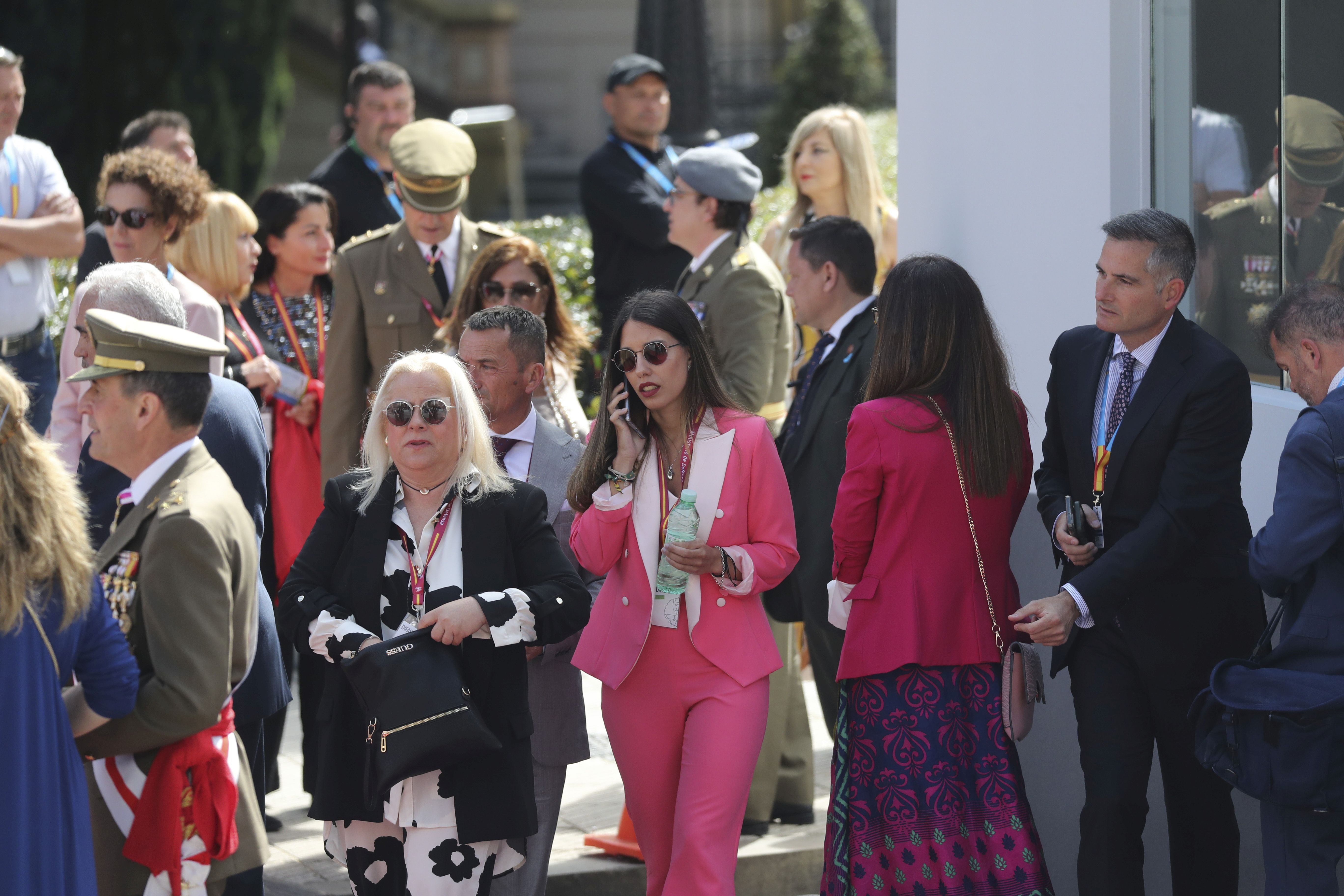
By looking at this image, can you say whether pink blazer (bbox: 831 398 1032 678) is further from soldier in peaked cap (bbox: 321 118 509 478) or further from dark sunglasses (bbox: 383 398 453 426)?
soldier in peaked cap (bbox: 321 118 509 478)

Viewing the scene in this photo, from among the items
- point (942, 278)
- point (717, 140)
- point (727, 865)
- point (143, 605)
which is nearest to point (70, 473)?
point (143, 605)

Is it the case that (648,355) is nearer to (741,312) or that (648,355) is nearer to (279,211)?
(741,312)

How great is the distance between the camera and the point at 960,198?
5.67 metres

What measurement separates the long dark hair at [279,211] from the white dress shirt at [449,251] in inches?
26.7

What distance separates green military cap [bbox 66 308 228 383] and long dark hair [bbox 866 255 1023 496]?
6.24 feet

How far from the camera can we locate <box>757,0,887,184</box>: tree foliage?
22188 millimetres

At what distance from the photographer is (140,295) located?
379cm

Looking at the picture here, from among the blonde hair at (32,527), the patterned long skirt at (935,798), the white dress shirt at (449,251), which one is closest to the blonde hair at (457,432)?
the blonde hair at (32,527)

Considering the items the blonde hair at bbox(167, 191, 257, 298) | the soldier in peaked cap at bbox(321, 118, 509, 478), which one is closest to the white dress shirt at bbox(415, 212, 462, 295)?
the soldier in peaked cap at bbox(321, 118, 509, 478)

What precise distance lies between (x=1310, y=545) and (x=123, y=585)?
2.82 m

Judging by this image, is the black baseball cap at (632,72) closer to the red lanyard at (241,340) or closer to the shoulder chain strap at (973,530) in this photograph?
the red lanyard at (241,340)

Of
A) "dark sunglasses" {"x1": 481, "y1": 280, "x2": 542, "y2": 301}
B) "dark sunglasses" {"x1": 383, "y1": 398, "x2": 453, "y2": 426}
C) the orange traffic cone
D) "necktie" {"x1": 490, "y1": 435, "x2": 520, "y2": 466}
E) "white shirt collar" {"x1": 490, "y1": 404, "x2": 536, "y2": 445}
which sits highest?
"dark sunglasses" {"x1": 481, "y1": 280, "x2": 542, "y2": 301}

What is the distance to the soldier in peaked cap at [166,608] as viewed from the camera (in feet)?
10.4

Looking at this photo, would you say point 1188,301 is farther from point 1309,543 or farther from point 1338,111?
point 1309,543
